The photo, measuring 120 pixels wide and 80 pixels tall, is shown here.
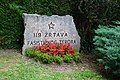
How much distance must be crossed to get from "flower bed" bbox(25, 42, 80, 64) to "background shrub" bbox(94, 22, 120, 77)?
0.65 metres

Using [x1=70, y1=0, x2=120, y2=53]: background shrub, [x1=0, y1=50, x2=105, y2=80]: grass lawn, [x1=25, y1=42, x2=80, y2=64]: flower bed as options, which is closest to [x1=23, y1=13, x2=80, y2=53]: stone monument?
[x1=25, y1=42, x2=80, y2=64]: flower bed

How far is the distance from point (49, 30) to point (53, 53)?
704mm

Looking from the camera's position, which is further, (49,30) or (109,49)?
(49,30)

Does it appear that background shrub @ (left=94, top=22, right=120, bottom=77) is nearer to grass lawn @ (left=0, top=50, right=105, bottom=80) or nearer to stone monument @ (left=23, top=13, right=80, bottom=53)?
grass lawn @ (left=0, top=50, right=105, bottom=80)

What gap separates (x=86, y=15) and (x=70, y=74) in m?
2.01

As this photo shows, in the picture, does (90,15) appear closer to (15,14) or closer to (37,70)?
(15,14)

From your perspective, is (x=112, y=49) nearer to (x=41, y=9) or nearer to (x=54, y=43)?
(x=54, y=43)

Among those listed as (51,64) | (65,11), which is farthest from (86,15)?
(51,64)

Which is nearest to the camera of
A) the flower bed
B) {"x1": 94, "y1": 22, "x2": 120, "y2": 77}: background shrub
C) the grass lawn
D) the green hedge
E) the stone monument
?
the grass lawn

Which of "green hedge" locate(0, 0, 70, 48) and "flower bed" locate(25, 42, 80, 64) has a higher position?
"green hedge" locate(0, 0, 70, 48)

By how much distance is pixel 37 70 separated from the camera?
6.45 m

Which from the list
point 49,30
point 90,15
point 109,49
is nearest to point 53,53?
point 49,30

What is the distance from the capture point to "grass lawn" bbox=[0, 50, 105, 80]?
6152mm

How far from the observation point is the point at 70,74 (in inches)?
257
